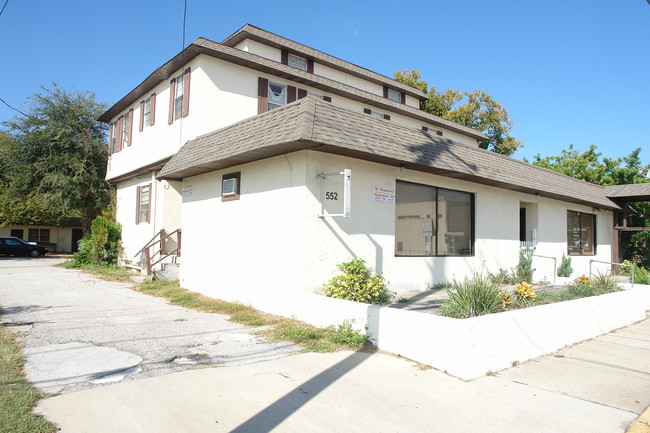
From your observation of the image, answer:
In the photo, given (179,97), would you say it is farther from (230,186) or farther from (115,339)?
(115,339)

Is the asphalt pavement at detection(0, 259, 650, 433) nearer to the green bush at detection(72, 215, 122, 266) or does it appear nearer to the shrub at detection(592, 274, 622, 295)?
the shrub at detection(592, 274, 622, 295)

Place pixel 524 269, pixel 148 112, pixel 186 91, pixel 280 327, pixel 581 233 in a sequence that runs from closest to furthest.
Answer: pixel 280 327 < pixel 524 269 < pixel 186 91 < pixel 148 112 < pixel 581 233

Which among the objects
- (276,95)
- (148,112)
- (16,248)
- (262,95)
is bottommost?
(16,248)

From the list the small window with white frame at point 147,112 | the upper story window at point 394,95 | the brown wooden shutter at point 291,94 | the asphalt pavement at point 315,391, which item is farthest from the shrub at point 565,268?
the small window with white frame at point 147,112

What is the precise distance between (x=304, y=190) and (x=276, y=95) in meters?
8.64

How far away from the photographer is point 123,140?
1867cm

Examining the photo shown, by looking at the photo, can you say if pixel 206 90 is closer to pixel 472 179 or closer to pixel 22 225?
pixel 472 179

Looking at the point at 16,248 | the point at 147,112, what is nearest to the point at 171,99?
the point at 147,112

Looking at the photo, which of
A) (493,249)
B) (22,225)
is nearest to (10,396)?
(493,249)

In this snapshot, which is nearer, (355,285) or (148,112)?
(355,285)

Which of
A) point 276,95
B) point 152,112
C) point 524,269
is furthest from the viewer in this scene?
point 152,112

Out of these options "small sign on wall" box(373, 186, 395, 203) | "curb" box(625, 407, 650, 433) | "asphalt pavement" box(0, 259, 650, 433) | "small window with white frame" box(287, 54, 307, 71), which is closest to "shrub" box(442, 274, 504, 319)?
"asphalt pavement" box(0, 259, 650, 433)

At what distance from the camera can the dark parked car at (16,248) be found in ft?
94.0

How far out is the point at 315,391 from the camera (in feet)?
15.1
